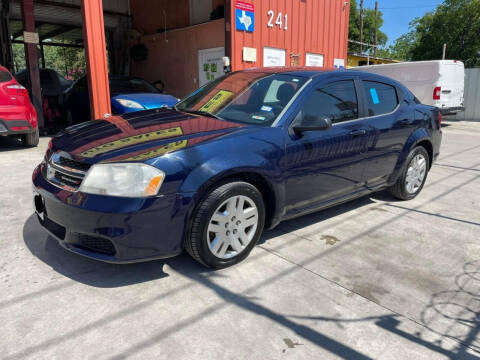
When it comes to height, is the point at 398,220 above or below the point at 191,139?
below

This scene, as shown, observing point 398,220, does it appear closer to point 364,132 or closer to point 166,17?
point 364,132

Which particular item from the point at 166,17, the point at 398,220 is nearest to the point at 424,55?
the point at 166,17

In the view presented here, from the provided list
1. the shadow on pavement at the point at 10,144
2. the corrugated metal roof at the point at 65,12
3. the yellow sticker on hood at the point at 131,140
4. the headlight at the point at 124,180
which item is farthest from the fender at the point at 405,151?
the corrugated metal roof at the point at 65,12

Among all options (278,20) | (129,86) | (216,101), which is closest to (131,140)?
(216,101)

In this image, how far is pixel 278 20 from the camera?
1125 cm

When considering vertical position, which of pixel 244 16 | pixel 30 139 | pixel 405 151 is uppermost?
pixel 244 16

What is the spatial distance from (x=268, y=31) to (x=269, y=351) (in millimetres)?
10381

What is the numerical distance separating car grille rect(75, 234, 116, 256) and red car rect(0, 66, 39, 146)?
4.85 metres

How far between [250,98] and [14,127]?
4903 millimetres

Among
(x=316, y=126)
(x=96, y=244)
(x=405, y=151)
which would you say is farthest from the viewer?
(x=405, y=151)

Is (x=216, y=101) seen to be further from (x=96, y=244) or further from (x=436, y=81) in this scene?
(x=436, y=81)

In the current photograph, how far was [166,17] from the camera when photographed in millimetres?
13094

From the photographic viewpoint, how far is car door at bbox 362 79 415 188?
155 inches

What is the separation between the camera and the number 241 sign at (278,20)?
11.0m
